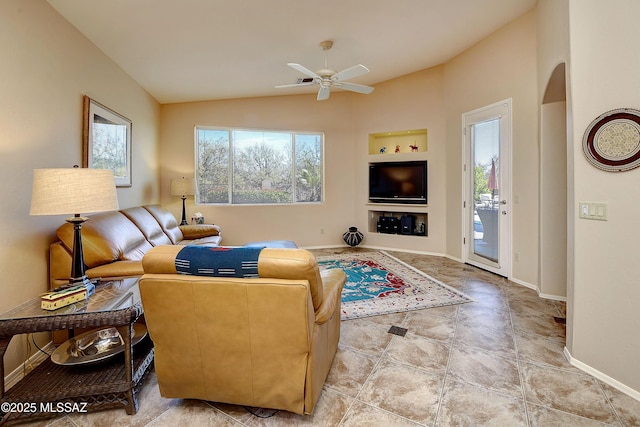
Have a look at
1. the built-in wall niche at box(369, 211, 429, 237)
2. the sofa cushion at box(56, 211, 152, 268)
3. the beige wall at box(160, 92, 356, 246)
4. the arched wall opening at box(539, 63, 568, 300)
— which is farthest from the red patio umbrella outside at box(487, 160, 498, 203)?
the sofa cushion at box(56, 211, 152, 268)

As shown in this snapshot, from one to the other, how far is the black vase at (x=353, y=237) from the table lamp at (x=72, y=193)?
181 inches

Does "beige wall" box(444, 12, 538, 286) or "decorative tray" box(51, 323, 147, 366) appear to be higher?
"beige wall" box(444, 12, 538, 286)

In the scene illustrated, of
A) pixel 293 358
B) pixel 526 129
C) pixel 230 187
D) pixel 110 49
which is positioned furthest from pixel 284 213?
pixel 293 358

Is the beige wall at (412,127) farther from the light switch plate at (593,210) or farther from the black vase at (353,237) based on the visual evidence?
the light switch plate at (593,210)

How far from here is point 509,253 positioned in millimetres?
3941

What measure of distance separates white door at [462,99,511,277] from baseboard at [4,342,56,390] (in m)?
4.88

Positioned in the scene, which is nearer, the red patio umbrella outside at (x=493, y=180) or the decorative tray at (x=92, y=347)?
the decorative tray at (x=92, y=347)

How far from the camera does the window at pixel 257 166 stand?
18.3 feet

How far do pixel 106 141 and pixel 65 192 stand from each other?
2.00 metres

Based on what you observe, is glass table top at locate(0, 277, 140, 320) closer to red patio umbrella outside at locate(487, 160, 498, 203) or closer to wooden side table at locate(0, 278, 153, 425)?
wooden side table at locate(0, 278, 153, 425)

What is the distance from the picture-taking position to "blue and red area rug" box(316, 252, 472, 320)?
3080 mm

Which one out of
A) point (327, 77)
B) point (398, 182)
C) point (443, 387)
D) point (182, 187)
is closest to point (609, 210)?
point (443, 387)

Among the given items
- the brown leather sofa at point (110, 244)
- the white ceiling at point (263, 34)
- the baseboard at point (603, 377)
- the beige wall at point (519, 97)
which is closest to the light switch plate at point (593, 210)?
the baseboard at point (603, 377)

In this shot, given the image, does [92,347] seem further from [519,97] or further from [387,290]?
[519,97]
